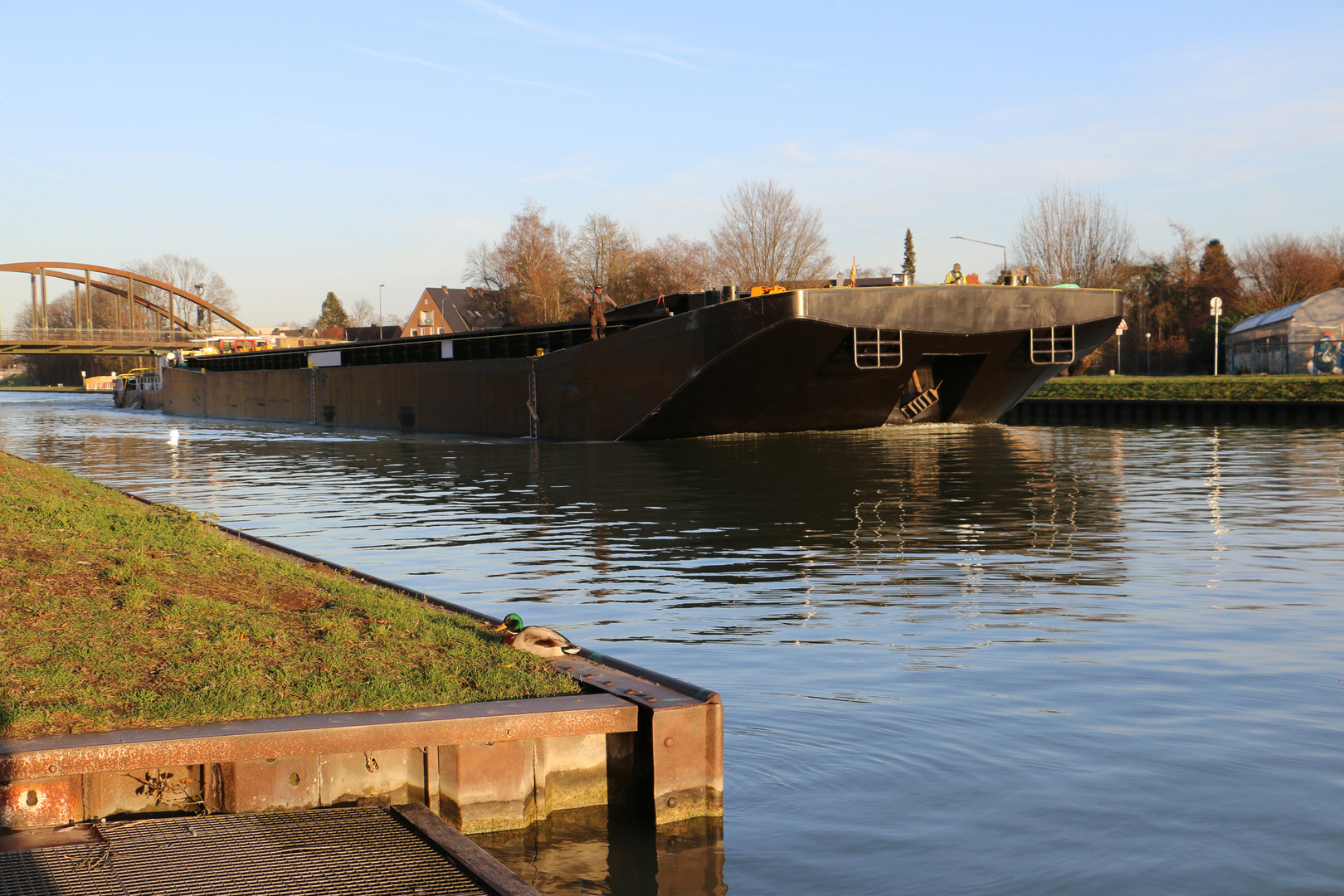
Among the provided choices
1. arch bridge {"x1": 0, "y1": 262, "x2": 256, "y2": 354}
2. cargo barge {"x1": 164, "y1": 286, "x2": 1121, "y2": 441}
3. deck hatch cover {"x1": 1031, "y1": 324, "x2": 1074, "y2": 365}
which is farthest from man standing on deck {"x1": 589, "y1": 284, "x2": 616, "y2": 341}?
arch bridge {"x1": 0, "y1": 262, "x2": 256, "y2": 354}

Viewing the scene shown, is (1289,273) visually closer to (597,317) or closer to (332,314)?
(597,317)

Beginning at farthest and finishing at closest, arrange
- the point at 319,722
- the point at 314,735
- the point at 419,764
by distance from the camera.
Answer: the point at 419,764 → the point at 319,722 → the point at 314,735

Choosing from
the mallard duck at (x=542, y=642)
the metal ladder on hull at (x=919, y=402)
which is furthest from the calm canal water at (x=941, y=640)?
the metal ladder on hull at (x=919, y=402)

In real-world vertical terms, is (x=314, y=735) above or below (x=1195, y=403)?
below

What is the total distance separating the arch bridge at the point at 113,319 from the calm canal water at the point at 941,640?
79465 millimetres

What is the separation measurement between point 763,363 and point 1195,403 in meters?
24.9

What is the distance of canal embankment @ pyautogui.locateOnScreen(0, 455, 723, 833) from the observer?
4.89 metres

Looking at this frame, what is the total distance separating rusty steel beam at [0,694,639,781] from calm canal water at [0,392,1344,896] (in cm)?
51

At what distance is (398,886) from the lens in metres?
4.32

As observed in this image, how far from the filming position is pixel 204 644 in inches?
244

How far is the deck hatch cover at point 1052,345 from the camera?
28.8m

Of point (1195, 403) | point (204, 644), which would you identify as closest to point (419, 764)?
point (204, 644)

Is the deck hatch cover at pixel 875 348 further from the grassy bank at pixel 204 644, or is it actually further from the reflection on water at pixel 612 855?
the reflection on water at pixel 612 855

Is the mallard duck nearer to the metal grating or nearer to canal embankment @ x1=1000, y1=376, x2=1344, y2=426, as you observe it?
the metal grating
